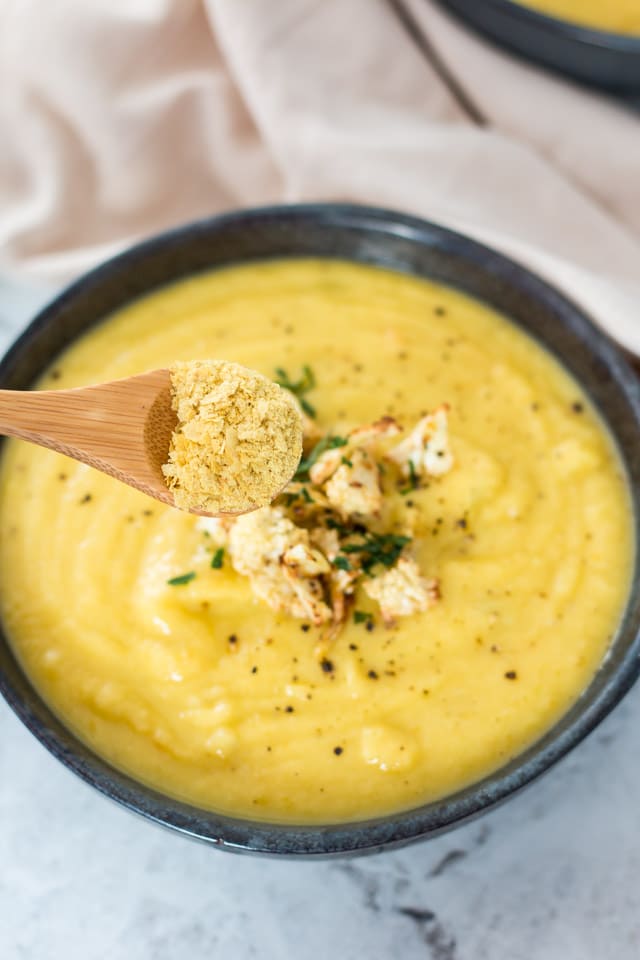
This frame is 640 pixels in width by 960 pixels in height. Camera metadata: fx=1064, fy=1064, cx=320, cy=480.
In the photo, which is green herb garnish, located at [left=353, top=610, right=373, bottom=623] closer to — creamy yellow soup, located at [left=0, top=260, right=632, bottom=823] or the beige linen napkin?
creamy yellow soup, located at [left=0, top=260, right=632, bottom=823]

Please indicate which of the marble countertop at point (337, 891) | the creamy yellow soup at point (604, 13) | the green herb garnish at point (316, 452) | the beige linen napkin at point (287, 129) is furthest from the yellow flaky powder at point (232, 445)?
the creamy yellow soup at point (604, 13)

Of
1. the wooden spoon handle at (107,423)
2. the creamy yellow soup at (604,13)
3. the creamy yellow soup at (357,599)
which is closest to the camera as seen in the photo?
the wooden spoon handle at (107,423)

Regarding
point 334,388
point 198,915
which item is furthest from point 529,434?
point 198,915

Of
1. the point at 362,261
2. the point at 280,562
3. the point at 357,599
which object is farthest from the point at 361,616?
the point at 362,261

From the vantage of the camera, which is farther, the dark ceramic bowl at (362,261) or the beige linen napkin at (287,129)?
the beige linen napkin at (287,129)

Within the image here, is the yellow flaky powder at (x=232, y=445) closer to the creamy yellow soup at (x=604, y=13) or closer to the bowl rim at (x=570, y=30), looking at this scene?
the bowl rim at (x=570, y=30)

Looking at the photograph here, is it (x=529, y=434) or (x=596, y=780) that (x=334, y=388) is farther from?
(x=596, y=780)

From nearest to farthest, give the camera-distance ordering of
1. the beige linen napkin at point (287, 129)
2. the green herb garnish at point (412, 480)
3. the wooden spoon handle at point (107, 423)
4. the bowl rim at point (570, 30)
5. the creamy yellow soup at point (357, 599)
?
the wooden spoon handle at point (107, 423) < the creamy yellow soup at point (357, 599) < the green herb garnish at point (412, 480) < the bowl rim at point (570, 30) < the beige linen napkin at point (287, 129)

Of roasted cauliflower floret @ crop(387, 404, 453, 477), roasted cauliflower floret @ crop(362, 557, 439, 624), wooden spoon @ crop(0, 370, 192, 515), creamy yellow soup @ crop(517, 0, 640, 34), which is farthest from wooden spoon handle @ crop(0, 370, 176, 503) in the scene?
creamy yellow soup @ crop(517, 0, 640, 34)

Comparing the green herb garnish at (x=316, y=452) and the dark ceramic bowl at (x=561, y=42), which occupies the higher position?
the dark ceramic bowl at (x=561, y=42)

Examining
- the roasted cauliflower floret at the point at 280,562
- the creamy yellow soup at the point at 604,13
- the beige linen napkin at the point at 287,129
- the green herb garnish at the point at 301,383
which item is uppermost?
the creamy yellow soup at the point at 604,13
